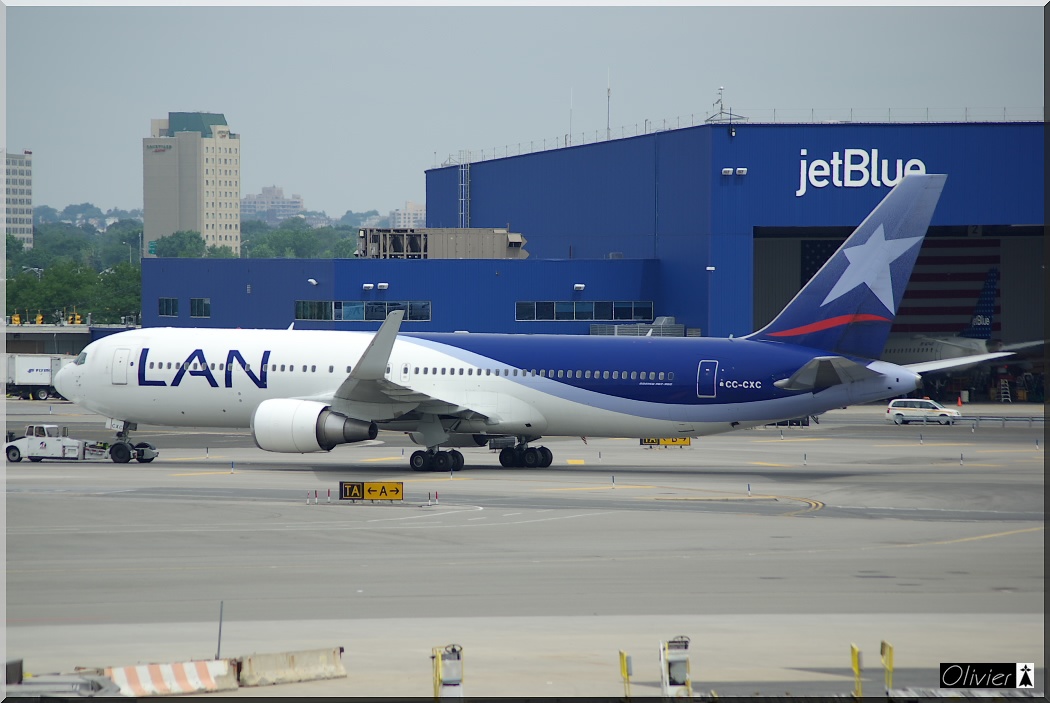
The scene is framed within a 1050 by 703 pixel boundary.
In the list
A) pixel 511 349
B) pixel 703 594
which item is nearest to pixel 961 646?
pixel 703 594

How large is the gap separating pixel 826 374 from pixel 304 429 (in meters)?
16.8

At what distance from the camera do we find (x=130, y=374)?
4359 centimetres

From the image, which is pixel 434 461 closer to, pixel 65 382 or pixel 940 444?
pixel 65 382

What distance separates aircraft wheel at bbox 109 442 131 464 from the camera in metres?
43.8

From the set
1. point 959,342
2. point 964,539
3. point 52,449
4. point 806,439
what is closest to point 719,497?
point 964,539

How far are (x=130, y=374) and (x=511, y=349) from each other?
13.5m

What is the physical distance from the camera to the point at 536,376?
41906 mm

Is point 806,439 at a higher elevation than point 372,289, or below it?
below

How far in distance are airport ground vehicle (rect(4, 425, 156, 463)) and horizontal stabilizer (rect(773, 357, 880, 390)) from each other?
74.4ft

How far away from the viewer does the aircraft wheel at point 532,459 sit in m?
43.7

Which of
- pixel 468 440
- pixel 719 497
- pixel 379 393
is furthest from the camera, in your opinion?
pixel 468 440

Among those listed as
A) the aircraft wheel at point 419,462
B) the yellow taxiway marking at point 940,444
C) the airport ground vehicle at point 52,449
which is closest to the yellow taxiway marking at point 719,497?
the aircraft wheel at point 419,462

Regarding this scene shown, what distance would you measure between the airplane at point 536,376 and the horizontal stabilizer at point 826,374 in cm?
5

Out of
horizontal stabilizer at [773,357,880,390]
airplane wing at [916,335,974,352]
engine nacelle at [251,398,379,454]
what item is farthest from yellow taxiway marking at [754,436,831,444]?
airplane wing at [916,335,974,352]
